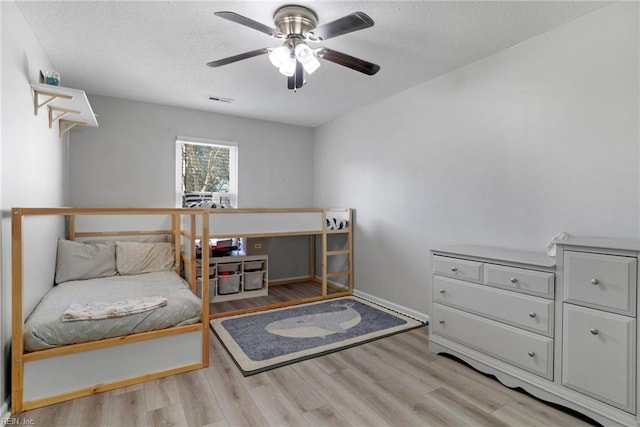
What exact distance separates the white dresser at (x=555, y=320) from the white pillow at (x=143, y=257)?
2718 mm

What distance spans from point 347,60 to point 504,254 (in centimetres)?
169

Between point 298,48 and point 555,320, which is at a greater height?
point 298,48

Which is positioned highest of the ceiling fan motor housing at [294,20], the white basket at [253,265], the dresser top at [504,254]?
the ceiling fan motor housing at [294,20]

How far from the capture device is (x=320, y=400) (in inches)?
76.3

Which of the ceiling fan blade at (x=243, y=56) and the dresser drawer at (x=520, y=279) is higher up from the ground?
the ceiling fan blade at (x=243, y=56)

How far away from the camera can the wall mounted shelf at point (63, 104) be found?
2.20 m

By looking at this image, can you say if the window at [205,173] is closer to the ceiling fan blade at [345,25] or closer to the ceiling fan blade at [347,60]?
the ceiling fan blade at [347,60]

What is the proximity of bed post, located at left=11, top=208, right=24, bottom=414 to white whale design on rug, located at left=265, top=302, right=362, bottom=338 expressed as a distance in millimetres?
1666

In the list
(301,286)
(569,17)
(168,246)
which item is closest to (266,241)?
(301,286)

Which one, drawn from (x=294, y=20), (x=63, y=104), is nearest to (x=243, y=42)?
(x=294, y=20)

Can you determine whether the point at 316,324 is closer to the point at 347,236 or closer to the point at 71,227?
the point at 347,236

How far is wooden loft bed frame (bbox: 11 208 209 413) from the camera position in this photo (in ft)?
5.81

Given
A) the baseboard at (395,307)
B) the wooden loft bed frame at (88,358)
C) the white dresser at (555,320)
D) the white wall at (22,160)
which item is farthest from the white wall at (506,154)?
the white wall at (22,160)

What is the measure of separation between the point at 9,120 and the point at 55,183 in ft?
4.06
